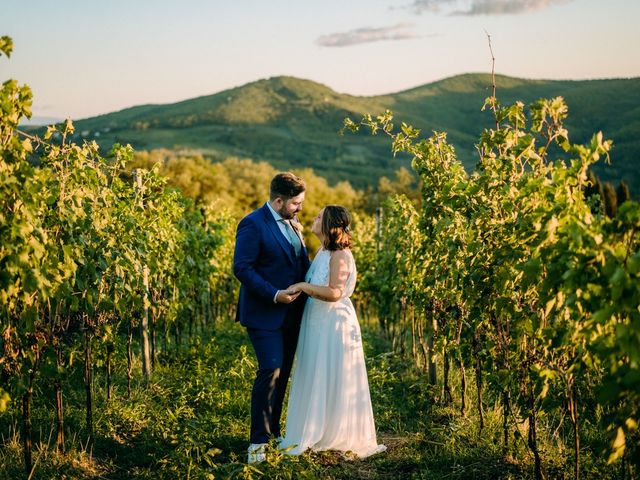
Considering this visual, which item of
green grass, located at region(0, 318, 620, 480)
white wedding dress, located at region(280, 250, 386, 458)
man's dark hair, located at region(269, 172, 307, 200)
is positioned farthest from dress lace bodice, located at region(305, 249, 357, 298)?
green grass, located at region(0, 318, 620, 480)

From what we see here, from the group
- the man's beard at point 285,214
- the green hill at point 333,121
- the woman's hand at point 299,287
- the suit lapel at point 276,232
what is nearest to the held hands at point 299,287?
the woman's hand at point 299,287

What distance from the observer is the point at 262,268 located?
5031 mm

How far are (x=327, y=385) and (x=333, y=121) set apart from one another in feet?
389

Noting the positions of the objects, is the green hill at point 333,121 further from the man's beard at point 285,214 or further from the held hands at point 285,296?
the held hands at point 285,296

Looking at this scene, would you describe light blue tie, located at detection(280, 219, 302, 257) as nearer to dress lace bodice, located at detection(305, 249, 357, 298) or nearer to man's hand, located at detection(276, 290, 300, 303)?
dress lace bodice, located at detection(305, 249, 357, 298)

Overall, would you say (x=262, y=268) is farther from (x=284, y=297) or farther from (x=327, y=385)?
(x=327, y=385)

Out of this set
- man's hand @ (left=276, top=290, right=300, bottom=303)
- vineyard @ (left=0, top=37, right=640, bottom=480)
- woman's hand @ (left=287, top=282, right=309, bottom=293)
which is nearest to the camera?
vineyard @ (left=0, top=37, right=640, bottom=480)

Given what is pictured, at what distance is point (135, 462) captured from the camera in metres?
5.03

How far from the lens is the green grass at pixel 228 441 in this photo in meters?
4.59

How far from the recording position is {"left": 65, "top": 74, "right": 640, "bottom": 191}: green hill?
3322 inches

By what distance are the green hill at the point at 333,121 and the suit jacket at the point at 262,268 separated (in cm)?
6152

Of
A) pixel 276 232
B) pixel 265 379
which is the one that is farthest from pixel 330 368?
pixel 276 232

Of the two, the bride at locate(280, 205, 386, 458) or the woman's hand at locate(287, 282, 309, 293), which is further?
the bride at locate(280, 205, 386, 458)

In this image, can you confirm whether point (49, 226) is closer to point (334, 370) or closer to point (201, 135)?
point (334, 370)
